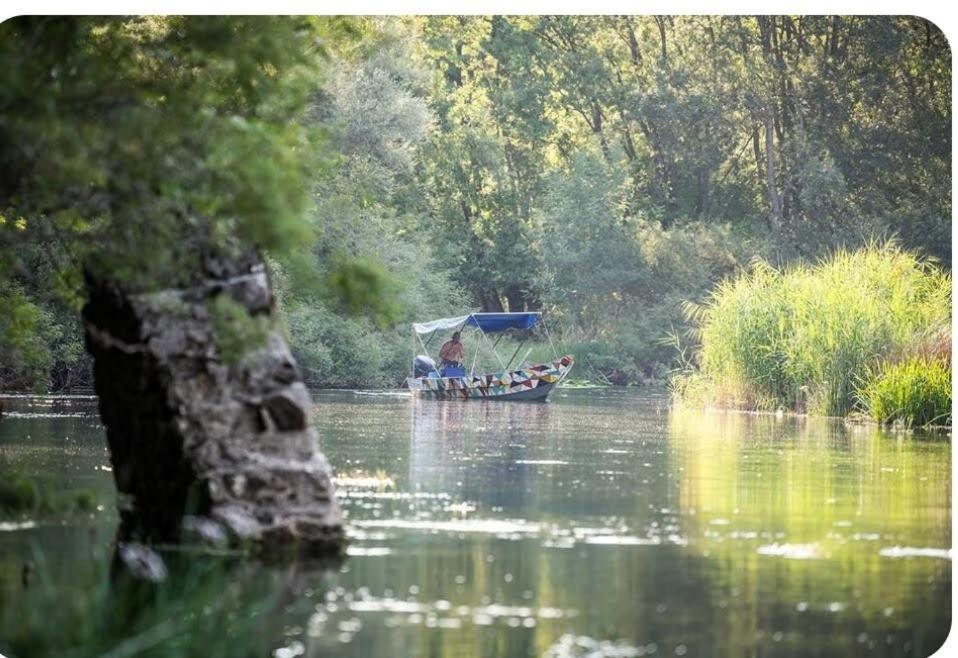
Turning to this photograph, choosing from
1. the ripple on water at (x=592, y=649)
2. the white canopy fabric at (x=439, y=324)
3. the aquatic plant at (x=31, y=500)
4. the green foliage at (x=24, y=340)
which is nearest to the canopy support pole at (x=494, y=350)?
the white canopy fabric at (x=439, y=324)

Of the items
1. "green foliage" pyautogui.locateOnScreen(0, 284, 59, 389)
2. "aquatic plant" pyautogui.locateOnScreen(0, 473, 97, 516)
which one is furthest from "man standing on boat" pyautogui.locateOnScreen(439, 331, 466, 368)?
"aquatic plant" pyautogui.locateOnScreen(0, 473, 97, 516)

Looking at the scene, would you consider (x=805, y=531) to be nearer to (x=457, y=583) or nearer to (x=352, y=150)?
(x=457, y=583)

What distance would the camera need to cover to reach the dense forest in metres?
6.93

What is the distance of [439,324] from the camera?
1866cm

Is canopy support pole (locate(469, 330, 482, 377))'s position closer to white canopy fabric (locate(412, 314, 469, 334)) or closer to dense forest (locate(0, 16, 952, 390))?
white canopy fabric (locate(412, 314, 469, 334))

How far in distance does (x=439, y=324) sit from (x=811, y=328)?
3738 millimetres

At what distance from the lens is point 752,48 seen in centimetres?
1073

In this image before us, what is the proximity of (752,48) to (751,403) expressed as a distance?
7.83 m

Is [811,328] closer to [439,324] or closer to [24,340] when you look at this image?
[439,324]

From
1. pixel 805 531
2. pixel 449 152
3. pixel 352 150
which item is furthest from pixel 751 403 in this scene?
pixel 805 531

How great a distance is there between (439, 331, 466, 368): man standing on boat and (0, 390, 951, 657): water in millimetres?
10104

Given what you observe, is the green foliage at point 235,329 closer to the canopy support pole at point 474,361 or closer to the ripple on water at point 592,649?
the ripple on water at point 592,649

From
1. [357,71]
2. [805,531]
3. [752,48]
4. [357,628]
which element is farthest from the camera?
[357,71]

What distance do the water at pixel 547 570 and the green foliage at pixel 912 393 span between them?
2.59m
